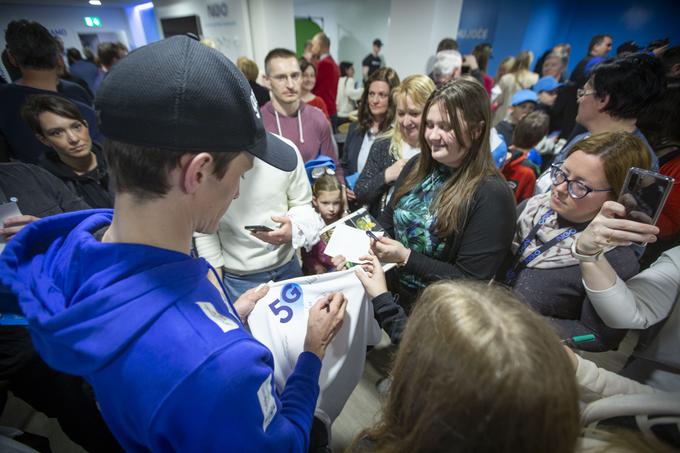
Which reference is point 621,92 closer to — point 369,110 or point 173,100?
point 369,110

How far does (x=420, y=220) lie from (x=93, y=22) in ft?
34.5

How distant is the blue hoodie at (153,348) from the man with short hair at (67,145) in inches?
68.4

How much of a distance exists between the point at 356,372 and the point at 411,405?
97cm

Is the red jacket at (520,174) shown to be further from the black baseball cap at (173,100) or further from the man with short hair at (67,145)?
the man with short hair at (67,145)

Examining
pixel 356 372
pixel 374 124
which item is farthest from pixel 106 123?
pixel 374 124

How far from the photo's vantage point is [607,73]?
196 cm

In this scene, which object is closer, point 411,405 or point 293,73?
point 411,405

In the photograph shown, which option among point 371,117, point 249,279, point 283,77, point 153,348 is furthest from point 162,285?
point 371,117

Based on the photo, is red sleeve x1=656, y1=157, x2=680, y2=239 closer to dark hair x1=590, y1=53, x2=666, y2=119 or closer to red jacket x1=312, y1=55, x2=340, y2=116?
dark hair x1=590, y1=53, x2=666, y2=119

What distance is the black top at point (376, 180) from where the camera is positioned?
2.17 meters

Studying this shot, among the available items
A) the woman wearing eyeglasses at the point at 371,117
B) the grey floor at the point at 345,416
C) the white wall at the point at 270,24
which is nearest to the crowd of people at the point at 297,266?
the woman wearing eyeglasses at the point at 371,117

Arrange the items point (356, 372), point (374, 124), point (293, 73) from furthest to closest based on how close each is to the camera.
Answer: point (374, 124) → point (293, 73) → point (356, 372)

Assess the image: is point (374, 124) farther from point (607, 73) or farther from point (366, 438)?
point (366, 438)

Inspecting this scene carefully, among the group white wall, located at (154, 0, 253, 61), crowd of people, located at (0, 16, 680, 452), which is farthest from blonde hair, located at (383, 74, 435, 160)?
white wall, located at (154, 0, 253, 61)
